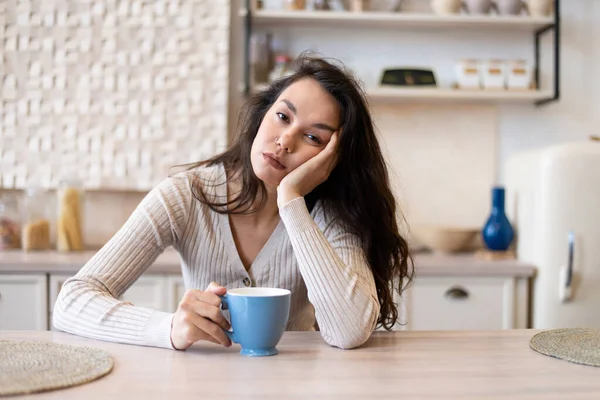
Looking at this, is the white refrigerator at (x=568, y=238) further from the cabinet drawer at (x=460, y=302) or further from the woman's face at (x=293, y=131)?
the woman's face at (x=293, y=131)

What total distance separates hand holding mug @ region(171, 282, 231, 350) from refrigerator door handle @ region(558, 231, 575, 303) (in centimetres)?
185

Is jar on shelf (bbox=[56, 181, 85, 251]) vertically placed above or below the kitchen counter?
above

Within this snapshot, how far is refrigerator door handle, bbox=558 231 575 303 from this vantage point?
2.68 meters

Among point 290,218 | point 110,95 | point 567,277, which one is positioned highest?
point 110,95

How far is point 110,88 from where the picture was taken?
3021 millimetres

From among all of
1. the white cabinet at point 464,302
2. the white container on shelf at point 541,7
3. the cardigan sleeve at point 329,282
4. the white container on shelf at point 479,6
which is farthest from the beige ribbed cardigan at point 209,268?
the white container on shelf at point 541,7

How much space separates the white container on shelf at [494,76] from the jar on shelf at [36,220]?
6.27 feet

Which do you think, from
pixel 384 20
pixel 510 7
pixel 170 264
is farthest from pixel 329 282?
pixel 510 7

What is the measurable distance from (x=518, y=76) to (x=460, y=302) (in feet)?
3.31

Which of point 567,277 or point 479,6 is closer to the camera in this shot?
point 567,277

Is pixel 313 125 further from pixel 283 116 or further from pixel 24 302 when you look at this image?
pixel 24 302

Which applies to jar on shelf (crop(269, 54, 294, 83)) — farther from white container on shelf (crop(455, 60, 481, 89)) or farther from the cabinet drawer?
the cabinet drawer

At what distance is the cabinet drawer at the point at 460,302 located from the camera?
8.88 ft

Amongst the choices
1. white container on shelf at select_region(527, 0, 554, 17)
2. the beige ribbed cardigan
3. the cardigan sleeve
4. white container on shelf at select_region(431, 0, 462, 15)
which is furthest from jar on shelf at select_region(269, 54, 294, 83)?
the cardigan sleeve
